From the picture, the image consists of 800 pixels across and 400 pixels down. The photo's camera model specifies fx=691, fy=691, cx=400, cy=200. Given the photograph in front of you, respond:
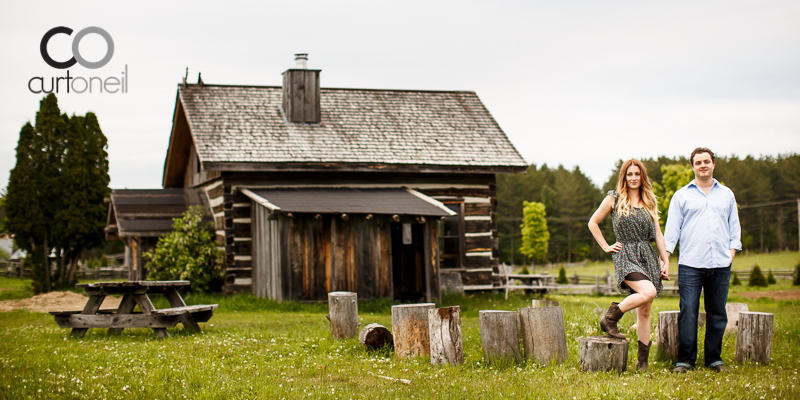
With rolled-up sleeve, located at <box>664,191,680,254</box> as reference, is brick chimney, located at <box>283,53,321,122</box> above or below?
above

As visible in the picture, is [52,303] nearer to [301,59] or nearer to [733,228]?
[301,59]

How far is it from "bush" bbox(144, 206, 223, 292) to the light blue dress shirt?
1206 centimetres

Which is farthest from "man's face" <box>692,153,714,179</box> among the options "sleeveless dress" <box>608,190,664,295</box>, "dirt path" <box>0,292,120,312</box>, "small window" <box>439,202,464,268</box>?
"dirt path" <box>0,292,120,312</box>

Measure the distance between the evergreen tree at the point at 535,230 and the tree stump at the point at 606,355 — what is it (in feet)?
174

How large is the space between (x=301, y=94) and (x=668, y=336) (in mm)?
12593

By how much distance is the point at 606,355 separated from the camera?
6168 mm

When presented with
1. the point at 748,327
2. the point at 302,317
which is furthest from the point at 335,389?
the point at 302,317

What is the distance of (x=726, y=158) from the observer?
3022 inches

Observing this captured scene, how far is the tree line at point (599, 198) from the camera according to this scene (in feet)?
222

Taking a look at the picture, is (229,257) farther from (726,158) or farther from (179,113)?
(726,158)

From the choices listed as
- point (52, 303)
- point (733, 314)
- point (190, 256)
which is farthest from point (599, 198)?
point (733, 314)

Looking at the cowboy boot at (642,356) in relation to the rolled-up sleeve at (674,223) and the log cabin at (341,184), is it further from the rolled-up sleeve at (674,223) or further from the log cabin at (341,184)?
the log cabin at (341,184)

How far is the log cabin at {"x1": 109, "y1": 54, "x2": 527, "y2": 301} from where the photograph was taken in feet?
45.9

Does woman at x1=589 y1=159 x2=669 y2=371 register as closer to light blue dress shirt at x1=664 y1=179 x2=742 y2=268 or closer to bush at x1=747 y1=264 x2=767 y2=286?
light blue dress shirt at x1=664 y1=179 x2=742 y2=268
